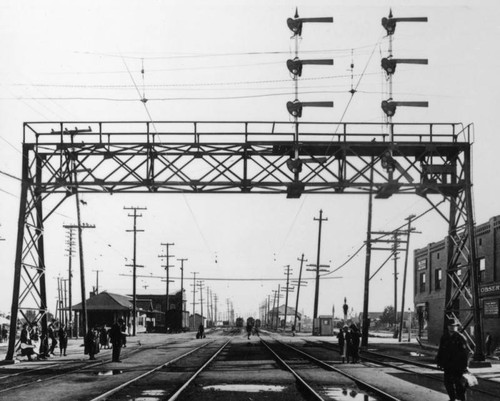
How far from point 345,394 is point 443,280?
29860mm

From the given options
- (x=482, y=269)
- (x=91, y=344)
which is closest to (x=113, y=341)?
(x=91, y=344)

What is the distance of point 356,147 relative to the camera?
80.5ft

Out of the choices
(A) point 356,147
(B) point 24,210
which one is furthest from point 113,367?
(A) point 356,147

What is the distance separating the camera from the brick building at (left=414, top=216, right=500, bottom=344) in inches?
1352

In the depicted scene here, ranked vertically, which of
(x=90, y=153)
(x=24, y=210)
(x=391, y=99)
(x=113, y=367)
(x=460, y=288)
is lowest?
(x=113, y=367)

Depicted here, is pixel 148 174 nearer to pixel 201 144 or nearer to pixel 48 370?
pixel 201 144

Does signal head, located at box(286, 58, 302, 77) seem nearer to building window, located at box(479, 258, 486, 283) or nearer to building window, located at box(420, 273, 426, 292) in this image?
building window, located at box(479, 258, 486, 283)

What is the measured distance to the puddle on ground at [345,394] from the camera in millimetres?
14703

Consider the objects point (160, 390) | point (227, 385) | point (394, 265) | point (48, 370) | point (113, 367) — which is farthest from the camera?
point (394, 265)

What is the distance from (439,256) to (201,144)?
26040 millimetres

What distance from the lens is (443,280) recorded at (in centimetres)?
4372

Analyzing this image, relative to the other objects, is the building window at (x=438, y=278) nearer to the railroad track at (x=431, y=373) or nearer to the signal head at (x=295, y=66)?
the railroad track at (x=431, y=373)

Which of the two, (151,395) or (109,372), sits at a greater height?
(151,395)

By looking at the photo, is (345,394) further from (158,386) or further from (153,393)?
(158,386)
